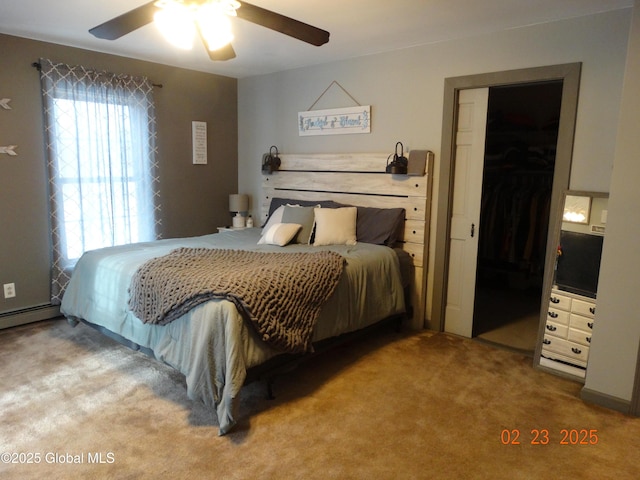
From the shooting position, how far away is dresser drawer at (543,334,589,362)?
298 cm

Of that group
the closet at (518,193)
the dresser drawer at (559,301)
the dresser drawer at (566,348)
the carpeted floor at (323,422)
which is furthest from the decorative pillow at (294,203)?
the dresser drawer at (566,348)

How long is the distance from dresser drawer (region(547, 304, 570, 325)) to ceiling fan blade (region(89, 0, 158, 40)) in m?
2.97

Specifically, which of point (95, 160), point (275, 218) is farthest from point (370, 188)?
point (95, 160)

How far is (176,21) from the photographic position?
2168 millimetres

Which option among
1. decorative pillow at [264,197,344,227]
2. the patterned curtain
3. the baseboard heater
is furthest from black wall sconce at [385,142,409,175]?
the baseboard heater

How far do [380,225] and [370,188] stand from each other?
431 millimetres

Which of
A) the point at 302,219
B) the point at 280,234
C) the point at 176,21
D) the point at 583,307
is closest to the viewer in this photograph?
the point at 176,21

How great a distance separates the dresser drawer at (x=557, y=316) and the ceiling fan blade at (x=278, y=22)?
2.29 meters

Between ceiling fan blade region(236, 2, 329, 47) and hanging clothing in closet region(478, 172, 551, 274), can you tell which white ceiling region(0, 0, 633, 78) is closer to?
ceiling fan blade region(236, 2, 329, 47)

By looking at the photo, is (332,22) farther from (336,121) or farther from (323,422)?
(323,422)

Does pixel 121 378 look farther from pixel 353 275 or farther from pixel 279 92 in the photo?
pixel 279 92

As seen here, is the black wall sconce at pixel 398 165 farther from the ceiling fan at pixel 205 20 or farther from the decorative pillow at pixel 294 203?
the ceiling fan at pixel 205 20

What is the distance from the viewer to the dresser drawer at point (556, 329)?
3.06 metres

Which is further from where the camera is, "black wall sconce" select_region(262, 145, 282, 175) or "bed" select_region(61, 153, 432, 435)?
"black wall sconce" select_region(262, 145, 282, 175)
